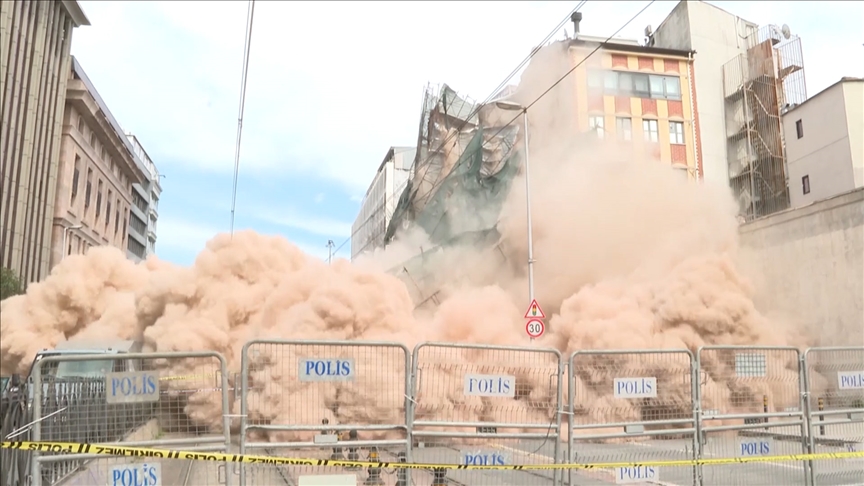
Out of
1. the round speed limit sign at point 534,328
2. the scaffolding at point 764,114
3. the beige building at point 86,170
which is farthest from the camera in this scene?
the beige building at point 86,170

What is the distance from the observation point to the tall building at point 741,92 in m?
29.6

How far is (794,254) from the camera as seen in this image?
14.5 meters

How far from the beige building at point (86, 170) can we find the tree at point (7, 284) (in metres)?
6.71

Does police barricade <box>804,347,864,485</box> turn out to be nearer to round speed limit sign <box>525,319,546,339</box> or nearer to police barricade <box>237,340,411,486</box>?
police barricade <box>237,340,411,486</box>

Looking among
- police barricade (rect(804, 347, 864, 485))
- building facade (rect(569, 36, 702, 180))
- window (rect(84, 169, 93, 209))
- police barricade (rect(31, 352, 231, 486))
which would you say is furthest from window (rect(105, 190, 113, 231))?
police barricade (rect(804, 347, 864, 485))

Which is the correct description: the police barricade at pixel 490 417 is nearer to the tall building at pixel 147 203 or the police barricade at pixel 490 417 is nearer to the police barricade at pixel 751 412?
the police barricade at pixel 751 412

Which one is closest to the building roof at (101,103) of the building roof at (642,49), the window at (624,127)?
the building roof at (642,49)

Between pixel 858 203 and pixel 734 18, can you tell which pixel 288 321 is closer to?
pixel 858 203

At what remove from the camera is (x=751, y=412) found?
689cm

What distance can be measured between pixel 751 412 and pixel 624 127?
25.5 metres

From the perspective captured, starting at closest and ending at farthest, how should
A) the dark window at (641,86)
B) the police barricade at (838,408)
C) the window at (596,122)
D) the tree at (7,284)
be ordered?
the police barricade at (838,408), the tree at (7,284), the window at (596,122), the dark window at (641,86)

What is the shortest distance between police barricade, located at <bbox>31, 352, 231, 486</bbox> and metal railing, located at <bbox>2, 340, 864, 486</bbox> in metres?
0.01

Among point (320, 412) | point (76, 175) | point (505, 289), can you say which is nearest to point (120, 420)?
point (320, 412)

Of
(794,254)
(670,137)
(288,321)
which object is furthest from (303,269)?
(670,137)
